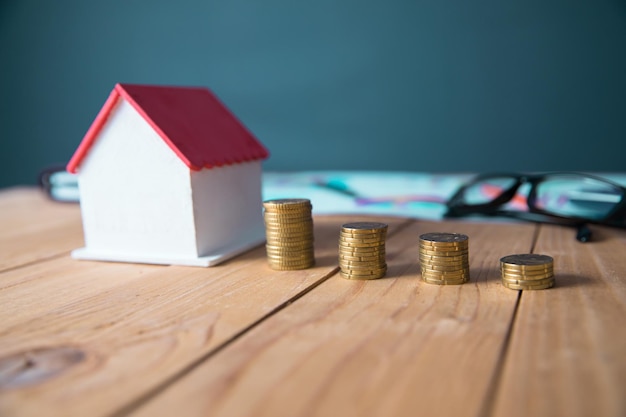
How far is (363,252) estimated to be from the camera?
2.75 ft

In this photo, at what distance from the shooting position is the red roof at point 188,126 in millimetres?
962

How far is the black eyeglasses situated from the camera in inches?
45.0

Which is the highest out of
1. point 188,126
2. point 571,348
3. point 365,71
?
point 365,71

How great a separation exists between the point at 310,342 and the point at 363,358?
0.06m

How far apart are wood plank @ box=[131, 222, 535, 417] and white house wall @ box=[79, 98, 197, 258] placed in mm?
300

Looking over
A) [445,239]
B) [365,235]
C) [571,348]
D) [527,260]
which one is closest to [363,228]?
[365,235]

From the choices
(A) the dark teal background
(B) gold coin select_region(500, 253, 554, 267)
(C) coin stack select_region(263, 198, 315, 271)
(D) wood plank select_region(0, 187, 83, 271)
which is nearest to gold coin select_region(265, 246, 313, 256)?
(C) coin stack select_region(263, 198, 315, 271)

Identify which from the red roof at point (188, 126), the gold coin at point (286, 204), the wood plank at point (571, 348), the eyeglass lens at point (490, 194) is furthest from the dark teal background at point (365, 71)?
the gold coin at point (286, 204)

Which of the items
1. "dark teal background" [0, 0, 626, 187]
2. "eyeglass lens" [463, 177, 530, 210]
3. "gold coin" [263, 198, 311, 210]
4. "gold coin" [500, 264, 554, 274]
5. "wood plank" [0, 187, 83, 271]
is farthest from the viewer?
"dark teal background" [0, 0, 626, 187]

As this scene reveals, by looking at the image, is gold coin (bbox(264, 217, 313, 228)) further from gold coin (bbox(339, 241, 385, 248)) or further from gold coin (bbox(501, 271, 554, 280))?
gold coin (bbox(501, 271, 554, 280))

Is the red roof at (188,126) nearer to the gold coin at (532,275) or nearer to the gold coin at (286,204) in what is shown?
the gold coin at (286,204)

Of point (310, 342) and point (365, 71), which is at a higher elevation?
point (365, 71)

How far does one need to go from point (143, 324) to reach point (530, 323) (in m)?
0.41

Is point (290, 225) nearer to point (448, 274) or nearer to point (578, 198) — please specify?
point (448, 274)
